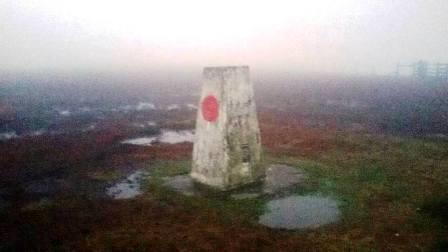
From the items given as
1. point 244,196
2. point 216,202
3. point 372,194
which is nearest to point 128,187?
point 216,202

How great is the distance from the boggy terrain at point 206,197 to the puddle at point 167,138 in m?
0.92

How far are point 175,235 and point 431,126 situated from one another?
23483 millimetres

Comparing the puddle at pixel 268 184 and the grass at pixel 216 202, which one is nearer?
the grass at pixel 216 202

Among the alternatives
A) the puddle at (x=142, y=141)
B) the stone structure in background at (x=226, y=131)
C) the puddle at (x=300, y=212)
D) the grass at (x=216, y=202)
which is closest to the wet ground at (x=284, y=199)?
the puddle at (x=300, y=212)

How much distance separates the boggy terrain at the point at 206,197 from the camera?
9555 millimetres

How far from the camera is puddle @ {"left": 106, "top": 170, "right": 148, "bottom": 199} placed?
12789 millimetres

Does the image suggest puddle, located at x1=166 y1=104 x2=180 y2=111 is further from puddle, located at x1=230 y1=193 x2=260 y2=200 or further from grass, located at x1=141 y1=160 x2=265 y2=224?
puddle, located at x1=230 y1=193 x2=260 y2=200

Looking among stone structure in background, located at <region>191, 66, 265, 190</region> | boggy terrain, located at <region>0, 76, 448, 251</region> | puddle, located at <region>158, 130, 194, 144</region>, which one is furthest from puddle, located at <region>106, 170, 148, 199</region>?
puddle, located at <region>158, 130, 194, 144</region>

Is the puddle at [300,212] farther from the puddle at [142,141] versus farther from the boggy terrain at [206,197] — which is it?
the puddle at [142,141]

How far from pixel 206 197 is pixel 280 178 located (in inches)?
124

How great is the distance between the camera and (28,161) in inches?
690

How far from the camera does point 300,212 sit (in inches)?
440

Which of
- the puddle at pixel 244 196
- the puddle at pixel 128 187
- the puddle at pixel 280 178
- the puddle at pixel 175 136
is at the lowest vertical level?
the puddle at pixel 175 136

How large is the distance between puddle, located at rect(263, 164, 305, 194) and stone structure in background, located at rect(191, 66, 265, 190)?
0.68 meters
